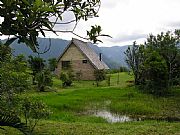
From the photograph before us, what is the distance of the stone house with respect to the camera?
123ft

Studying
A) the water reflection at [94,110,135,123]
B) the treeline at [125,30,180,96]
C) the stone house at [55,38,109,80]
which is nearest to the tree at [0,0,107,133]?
the water reflection at [94,110,135,123]

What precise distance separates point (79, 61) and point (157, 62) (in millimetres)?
15369

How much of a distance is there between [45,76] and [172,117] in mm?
12301

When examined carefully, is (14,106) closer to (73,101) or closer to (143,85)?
(73,101)

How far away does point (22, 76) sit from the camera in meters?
9.95

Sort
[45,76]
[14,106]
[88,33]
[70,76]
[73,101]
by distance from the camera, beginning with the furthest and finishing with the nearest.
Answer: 1. [70,76]
2. [45,76]
3. [73,101]
4. [14,106]
5. [88,33]

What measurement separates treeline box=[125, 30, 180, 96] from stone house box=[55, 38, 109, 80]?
7.57 meters

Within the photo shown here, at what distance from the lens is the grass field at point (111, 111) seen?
1040 cm

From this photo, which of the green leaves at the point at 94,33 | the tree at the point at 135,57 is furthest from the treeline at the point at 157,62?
the green leaves at the point at 94,33

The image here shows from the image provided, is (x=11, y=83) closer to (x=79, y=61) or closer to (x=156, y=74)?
(x=156, y=74)

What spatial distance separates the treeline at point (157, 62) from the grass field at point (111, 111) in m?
0.97

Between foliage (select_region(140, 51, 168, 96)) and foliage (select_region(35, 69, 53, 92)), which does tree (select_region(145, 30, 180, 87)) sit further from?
foliage (select_region(35, 69, 53, 92))

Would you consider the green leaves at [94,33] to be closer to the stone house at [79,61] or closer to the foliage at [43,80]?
the foliage at [43,80]

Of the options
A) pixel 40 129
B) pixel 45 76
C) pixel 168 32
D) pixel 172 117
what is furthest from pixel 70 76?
pixel 40 129
